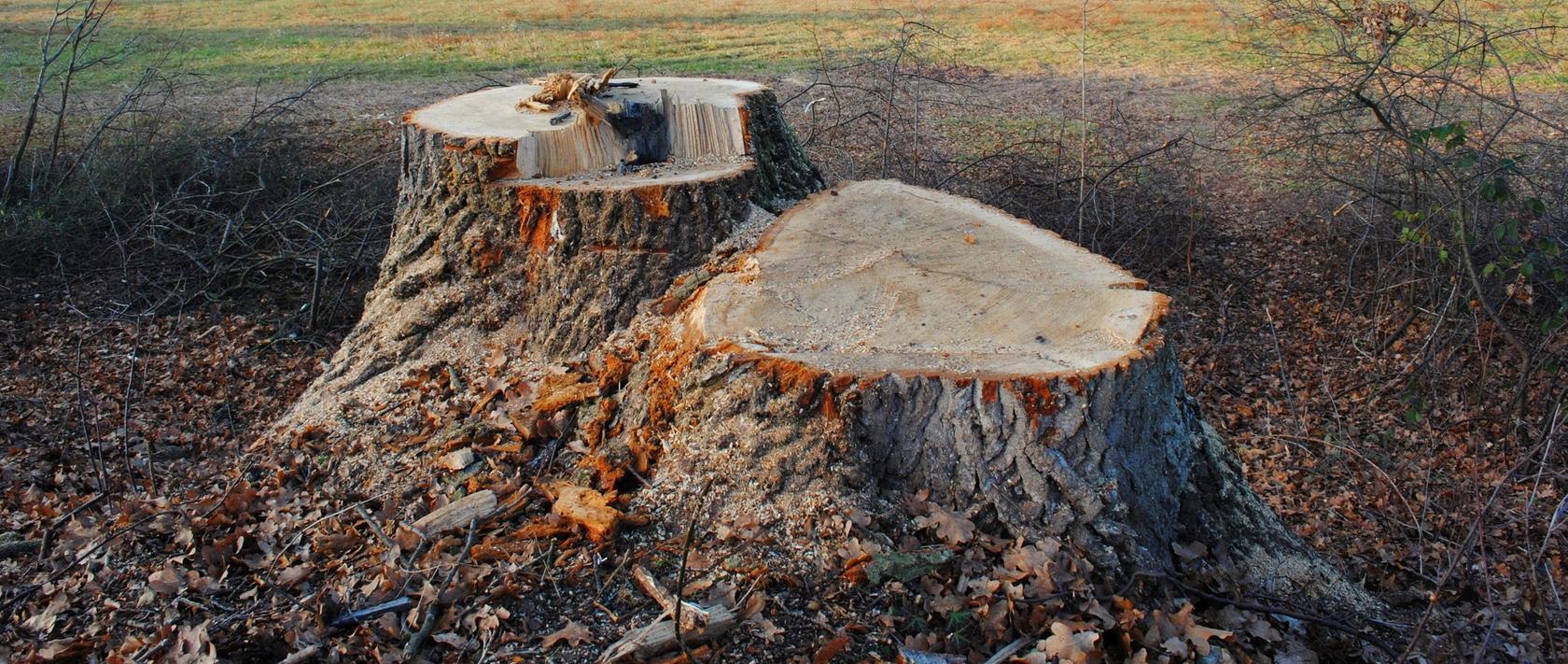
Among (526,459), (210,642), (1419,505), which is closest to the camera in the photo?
(210,642)

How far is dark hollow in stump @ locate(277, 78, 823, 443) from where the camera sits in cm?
348

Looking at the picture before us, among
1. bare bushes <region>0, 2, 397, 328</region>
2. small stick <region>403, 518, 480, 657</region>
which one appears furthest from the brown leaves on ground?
bare bushes <region>0, 2, 397, 328</region>

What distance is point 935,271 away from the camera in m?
3.16

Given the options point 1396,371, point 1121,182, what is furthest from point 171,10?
point 1396,371

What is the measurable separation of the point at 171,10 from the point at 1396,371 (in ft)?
52.3

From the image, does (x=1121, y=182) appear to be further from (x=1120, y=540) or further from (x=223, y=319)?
(x=223, y=319)

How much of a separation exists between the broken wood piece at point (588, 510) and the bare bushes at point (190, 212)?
10.1 feet

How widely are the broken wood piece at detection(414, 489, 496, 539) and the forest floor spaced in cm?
5

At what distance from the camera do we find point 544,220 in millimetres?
3570

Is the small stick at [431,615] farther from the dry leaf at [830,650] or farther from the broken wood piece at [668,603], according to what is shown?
the dry leaf at [830,650]

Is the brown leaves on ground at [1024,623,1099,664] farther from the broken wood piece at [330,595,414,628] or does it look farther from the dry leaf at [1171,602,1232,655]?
the broken wood piece at [330,595,414,628]

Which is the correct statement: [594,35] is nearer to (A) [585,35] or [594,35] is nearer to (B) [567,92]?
(A) [585,35]

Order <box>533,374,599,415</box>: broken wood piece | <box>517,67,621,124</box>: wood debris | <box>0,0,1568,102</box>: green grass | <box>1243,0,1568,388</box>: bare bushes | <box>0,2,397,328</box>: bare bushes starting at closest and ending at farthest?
<box>533,374,599,415</box>: broken wood piece, <box>517,67,621,124</box>: wood debris, <box>1243,0,1568,388</box>: bare bushes, <box>0,2,397,328</box>: bare bushes, <box>0,0,1568,102</box>: green grass

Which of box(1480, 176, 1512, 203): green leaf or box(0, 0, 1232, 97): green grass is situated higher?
box(0, 0, 1232, 97): green grass
